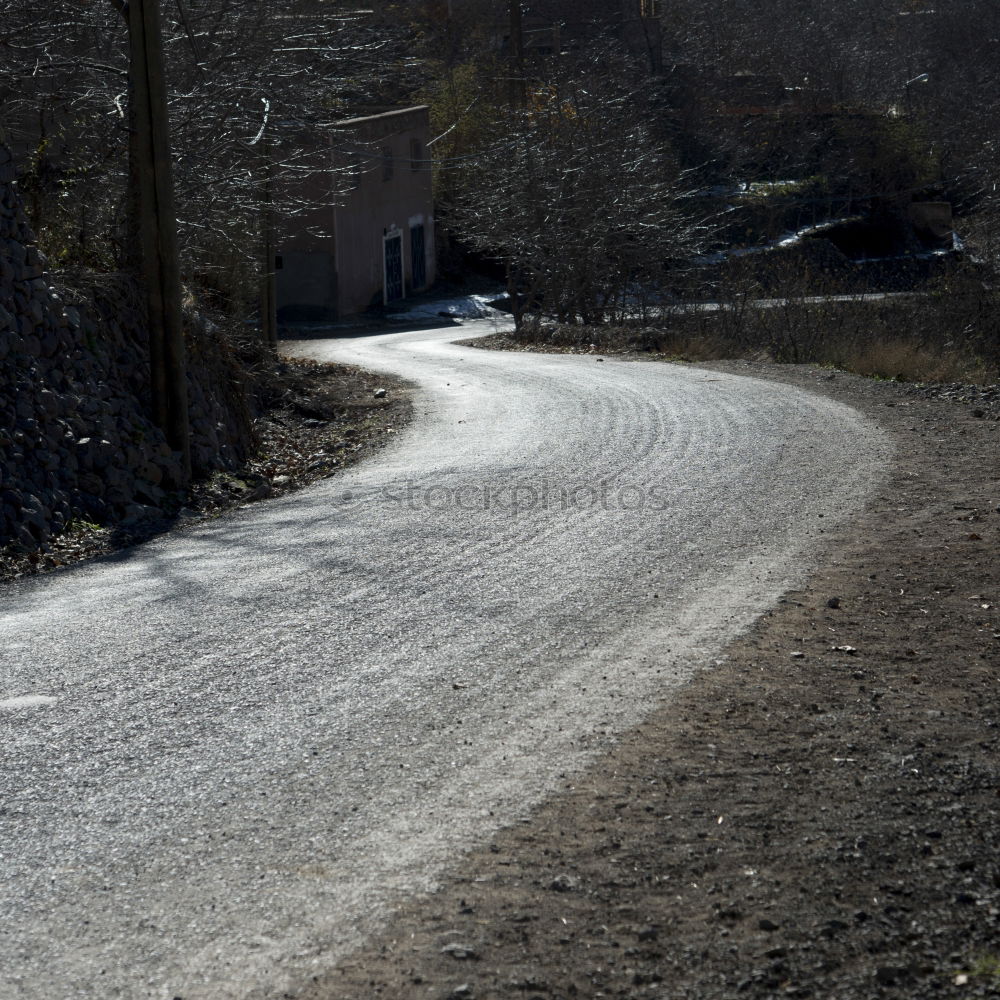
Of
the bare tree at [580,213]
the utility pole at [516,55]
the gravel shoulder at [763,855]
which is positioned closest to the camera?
the gravel shoulder at [763,855]

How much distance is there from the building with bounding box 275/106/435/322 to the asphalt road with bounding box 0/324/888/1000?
28772mm

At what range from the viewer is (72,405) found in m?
10.7

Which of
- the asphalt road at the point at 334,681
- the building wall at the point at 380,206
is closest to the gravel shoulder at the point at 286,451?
the asphalt road at the point at 334,681

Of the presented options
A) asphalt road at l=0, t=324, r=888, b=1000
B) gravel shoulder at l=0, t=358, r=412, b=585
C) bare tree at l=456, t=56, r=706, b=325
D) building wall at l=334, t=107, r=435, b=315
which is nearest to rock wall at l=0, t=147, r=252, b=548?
gravel shoulder at l=0, t=358, r=412, b=585

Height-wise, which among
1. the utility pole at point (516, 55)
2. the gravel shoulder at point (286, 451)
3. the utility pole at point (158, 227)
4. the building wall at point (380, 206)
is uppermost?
the utility pole at point (516, 55)

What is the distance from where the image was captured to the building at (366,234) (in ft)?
130

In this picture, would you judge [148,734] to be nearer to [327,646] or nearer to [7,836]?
[7,836]

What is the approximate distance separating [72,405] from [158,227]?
2043 millimetres

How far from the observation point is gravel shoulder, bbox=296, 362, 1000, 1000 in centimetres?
319

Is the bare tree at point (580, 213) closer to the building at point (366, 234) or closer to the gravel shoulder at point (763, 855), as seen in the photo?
the building at point (366, 234)

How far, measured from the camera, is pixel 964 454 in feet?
38.6

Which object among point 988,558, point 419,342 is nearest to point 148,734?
point 988,558

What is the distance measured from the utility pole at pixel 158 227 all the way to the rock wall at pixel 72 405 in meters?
0.25

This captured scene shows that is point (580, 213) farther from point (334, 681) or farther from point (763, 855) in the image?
point (763, 855)
